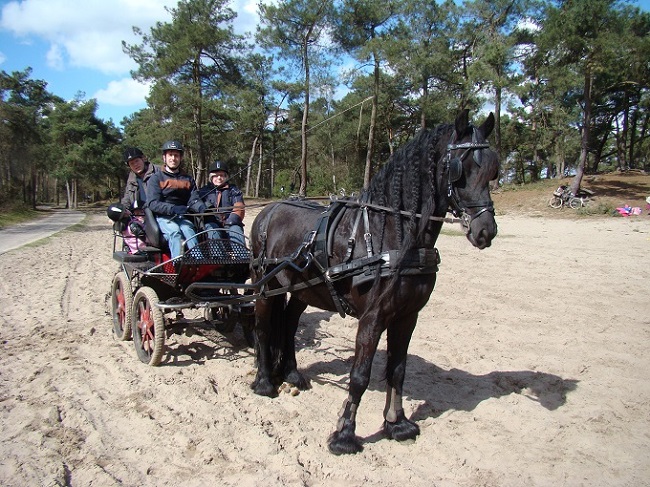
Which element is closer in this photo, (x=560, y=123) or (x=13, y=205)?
(x=13, y=205)

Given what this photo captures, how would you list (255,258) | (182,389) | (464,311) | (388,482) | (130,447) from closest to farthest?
(388,482) < (130,447) < (182,389) < (255,258) < (464,311)

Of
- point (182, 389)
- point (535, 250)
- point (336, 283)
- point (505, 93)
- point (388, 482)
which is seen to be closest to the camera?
point (388, 482)

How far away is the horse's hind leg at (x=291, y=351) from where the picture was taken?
4.73 metres

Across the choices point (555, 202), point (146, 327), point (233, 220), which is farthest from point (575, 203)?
point (146, 327)

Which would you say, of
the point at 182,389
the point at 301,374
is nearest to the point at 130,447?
the point at 182,389

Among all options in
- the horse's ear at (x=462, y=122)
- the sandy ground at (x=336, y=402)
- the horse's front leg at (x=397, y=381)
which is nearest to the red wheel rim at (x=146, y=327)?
the sandy ground at (x=336, y=402)

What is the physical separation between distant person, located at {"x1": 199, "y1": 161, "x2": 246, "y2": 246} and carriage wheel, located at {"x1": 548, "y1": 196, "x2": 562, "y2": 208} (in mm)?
21291

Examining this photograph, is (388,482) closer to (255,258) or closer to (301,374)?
(301,374)

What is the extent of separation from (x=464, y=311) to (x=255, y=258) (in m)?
3.71

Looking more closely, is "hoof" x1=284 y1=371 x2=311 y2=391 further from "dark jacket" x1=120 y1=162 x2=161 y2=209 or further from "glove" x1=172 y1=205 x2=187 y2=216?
"dark jacket" x1=120 y1=162 x2=161 y2=209

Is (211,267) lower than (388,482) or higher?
higher

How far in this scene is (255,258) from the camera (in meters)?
4.86

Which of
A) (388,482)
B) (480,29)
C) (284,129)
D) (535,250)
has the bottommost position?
(388,482)

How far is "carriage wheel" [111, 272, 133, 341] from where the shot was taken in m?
5.59
